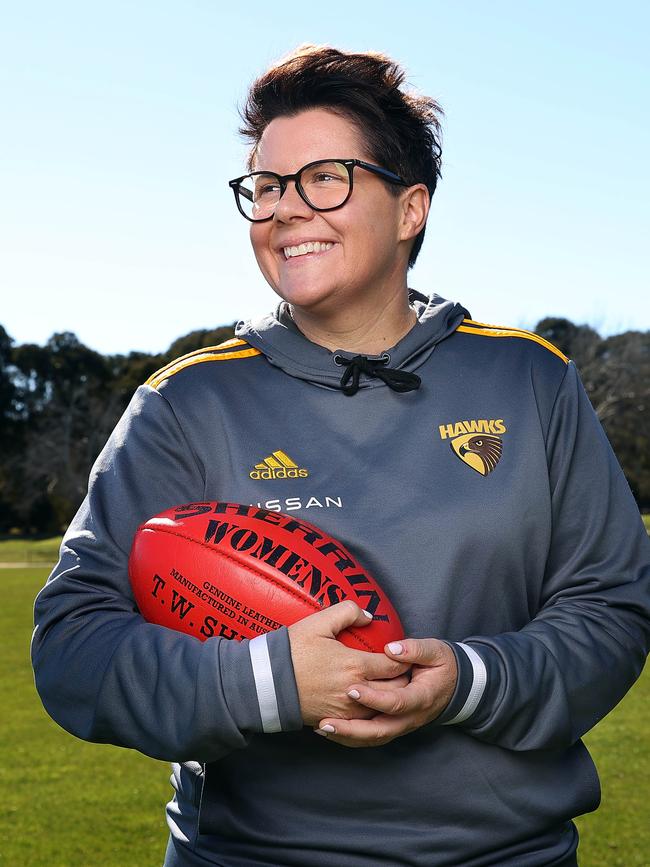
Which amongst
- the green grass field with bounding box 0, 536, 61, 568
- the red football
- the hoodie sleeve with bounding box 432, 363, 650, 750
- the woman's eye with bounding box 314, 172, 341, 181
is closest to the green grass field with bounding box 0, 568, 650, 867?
the hoodie sleeve with bounding box 432, 363, 650, 750

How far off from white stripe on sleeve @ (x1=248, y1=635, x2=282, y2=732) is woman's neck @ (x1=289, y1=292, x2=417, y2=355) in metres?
0.78

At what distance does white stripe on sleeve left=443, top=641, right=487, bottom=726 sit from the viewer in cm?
186

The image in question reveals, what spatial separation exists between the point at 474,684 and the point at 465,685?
0.9 inches

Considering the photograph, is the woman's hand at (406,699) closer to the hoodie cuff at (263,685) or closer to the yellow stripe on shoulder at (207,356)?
the hoodie cuff at (263,685)

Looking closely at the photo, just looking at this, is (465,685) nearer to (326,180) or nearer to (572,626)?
(572,626)

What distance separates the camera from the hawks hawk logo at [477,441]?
2.10 meters

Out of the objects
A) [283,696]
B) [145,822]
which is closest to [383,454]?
[283,696]

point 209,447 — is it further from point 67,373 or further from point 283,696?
point 67,373

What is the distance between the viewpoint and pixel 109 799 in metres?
6.10

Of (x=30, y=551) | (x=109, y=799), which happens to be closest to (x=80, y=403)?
(x=30, y=551)

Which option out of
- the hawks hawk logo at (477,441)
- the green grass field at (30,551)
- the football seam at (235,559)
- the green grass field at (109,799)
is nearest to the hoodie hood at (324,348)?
the hawks hawk logo at (477,441)

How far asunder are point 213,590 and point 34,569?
24.8 meters

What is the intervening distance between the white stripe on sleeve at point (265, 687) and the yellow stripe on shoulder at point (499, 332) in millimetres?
923

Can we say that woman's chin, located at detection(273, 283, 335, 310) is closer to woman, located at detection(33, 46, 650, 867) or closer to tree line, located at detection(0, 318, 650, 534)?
woman, located at detection(33, 46, 650, 867)
